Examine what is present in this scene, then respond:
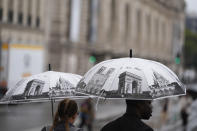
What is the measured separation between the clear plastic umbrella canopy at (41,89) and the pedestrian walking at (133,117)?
132 centimetres

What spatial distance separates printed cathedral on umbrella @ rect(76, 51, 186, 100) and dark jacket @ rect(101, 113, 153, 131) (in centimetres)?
20

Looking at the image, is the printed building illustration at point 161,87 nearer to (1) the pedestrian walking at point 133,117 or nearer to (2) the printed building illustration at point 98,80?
(1) the pedestrian walking at point 133,117

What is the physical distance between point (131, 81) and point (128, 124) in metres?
0.51

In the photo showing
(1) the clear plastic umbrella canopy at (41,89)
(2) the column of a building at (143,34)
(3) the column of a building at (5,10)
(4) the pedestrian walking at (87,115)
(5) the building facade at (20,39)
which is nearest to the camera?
(1) the clear plastic umbrella canopy at (41,89)

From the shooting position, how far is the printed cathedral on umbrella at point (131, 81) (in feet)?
15.6

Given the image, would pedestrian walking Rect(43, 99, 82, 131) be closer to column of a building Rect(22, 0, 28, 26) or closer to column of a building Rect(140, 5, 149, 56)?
column of a building Rect(22, 0, 28, 26)

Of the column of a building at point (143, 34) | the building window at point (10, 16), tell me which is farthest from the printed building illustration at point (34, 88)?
the column of a building at point (143, 34)

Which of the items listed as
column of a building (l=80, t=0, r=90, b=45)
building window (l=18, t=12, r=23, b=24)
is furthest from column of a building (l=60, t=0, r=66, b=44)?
building window (l=18, t=12, r=23, b=24)

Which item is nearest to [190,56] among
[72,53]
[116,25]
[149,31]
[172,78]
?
[149,31]

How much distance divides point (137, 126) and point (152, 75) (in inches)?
26.9

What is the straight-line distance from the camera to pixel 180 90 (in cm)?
505

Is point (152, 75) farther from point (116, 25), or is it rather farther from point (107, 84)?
point (116, 25)

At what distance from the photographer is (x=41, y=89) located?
579 centimetres

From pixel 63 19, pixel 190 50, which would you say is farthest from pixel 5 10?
pixel 190 50
